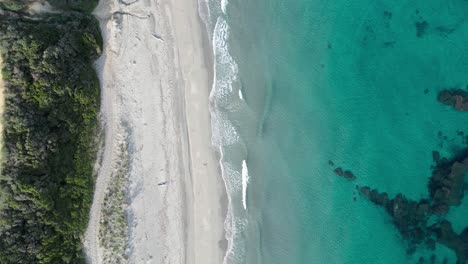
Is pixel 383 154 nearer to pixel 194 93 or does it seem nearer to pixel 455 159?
pixel 455 159

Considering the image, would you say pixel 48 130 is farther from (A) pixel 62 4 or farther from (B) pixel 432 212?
(B) pixel 432 212

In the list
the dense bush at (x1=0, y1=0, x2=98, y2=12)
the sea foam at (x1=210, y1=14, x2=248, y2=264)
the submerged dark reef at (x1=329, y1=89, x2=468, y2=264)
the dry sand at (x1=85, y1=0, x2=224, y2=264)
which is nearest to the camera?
the dense bush at (x1=0, y1=0, x2=98, y2=12)

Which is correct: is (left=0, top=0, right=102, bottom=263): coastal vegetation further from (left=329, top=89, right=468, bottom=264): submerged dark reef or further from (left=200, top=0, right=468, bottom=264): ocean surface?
(left=329, top=89, right=468, bottom=264): submerged dark reef

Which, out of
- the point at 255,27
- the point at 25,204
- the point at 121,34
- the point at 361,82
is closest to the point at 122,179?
the point at 25,204

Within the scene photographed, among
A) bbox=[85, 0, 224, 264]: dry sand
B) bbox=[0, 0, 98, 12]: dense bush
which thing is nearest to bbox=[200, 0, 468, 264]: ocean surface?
bbox=[85, 0, 224, 264]: dry sand

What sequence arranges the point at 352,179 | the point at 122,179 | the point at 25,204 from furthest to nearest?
the point at 352,179 → the point at 122,179 → the point at 25,204

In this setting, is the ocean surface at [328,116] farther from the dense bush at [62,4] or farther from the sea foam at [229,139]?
the dense bush at [62,4]
